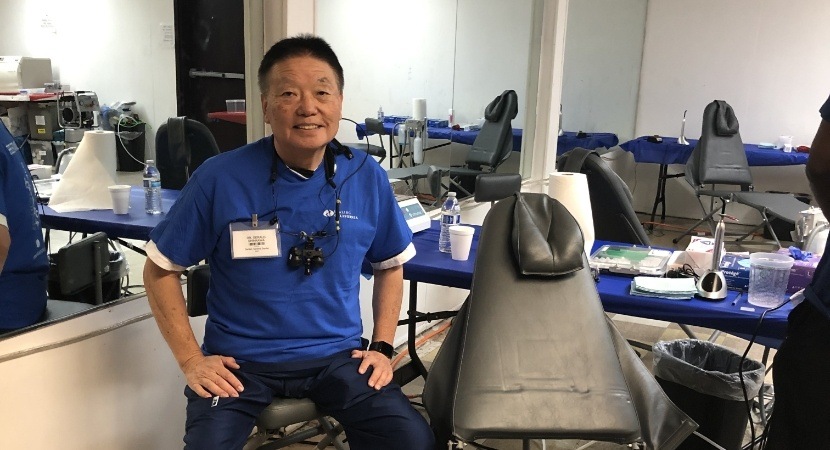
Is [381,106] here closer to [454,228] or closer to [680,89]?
[454,228]

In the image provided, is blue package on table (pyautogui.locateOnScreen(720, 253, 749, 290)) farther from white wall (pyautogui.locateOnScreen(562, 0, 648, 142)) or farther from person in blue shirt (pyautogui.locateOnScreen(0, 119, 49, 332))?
white wall (pyautogui.locateOnScreen(562, 0, 648, 142))

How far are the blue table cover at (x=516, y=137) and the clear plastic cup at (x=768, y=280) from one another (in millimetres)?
2920

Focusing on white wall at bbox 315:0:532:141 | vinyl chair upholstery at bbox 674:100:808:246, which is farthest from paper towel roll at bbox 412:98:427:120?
vinyl chair upholstery at bbox 674:100:808:246

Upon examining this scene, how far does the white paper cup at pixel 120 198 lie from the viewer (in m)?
2.37

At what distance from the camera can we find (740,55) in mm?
6422

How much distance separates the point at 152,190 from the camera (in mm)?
2496

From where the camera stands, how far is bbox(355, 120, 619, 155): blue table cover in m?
4.85

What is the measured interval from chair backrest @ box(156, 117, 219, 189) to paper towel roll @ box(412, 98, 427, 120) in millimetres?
2725

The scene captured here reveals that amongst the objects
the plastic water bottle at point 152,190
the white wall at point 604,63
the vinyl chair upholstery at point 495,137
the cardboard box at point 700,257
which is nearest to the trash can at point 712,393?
the cardboard box at point 700,257

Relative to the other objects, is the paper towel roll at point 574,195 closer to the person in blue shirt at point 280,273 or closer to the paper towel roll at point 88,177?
the person in blue shirt at point 280,273

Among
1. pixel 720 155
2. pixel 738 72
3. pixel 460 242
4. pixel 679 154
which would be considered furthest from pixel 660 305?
pixel 738 72

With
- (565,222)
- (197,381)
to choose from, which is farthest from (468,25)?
(197,381)

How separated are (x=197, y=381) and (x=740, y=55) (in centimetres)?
637

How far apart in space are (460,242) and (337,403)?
28.7 inches
